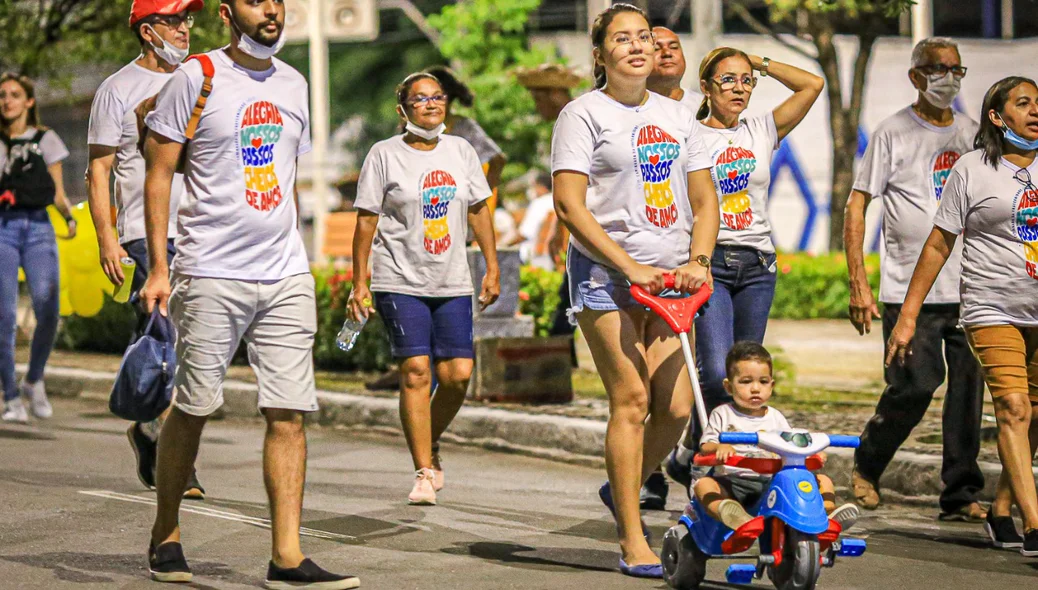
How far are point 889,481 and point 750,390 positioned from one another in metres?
2.60

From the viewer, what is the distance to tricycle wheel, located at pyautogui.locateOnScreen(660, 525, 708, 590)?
18.1 ft

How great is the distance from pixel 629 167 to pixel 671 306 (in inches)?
22.3

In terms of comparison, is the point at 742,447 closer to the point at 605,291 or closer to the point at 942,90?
the point at 605,291

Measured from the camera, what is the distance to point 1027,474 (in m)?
6.55

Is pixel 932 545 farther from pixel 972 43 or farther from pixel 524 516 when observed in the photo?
pixel 972 43

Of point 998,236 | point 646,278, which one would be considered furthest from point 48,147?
point 998,236

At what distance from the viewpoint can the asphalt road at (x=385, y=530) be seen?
233 inches

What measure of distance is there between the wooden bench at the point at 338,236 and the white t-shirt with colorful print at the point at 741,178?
19506 mm

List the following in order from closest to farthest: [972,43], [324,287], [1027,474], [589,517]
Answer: [1027,474] < [589,517] < [324,287] < [972,43]

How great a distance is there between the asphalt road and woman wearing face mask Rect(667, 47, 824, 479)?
89cm

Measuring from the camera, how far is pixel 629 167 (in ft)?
19.8

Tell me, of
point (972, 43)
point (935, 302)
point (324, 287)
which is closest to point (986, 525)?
point (935, 302)

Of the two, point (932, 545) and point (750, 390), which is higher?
point (750, 390)

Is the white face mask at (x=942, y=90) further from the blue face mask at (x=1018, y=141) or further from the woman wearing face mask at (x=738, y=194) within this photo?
the blue face mask at (x=1018, y=141)
